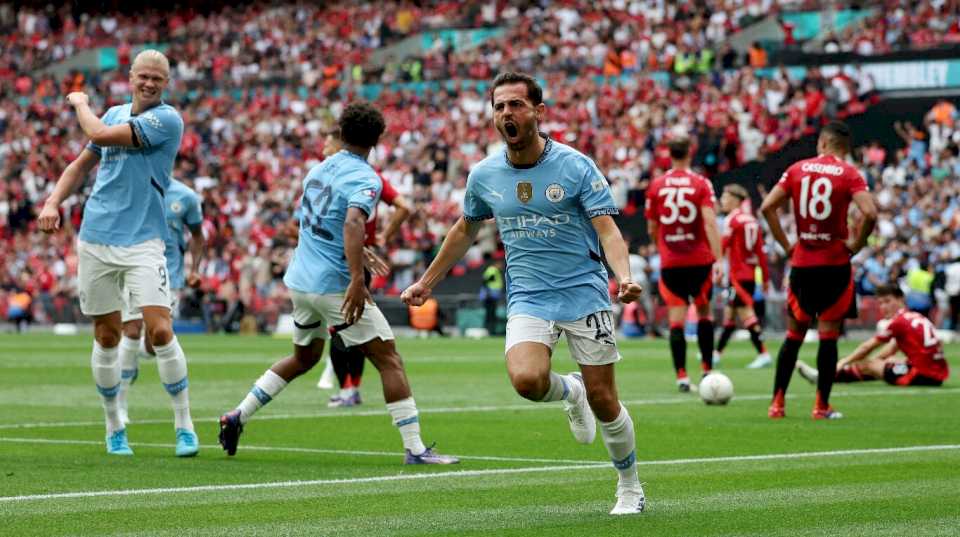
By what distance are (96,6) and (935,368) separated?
47.2m

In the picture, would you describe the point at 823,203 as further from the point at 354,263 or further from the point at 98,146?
the point at 98,146

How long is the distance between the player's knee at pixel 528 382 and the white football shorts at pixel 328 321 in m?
2.70

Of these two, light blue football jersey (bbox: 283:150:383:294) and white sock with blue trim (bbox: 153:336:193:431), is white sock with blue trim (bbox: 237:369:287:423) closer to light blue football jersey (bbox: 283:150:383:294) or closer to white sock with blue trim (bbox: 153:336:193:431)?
white sock with blue trim (bbox: 153:336:193:431)

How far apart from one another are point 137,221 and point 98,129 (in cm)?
77

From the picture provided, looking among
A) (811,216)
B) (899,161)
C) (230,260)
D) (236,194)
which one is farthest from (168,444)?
(236,194)

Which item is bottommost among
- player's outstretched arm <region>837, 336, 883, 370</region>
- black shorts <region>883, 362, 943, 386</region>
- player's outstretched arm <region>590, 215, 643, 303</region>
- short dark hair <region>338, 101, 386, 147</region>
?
black shorts <region>883, 362, 943, 386</region>

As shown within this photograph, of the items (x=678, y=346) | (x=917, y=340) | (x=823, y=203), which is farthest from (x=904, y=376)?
(x=823, y=203)

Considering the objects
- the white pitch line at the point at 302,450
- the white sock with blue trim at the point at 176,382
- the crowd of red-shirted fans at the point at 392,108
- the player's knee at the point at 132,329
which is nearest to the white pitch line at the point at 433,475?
the white pitch line at the point at 302,450

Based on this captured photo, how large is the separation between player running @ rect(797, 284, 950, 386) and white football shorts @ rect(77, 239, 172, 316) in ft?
27.8

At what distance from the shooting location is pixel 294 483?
9.55m

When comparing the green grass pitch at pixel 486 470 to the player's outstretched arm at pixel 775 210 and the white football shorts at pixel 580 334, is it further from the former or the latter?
the player's outstretched arm at pixel 775 210

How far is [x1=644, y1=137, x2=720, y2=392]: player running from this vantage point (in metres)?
17.1

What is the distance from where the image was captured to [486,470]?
10.3 m

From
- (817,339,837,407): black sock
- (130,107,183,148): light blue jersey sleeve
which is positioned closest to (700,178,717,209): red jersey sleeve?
(817,339,837,407): black sock
